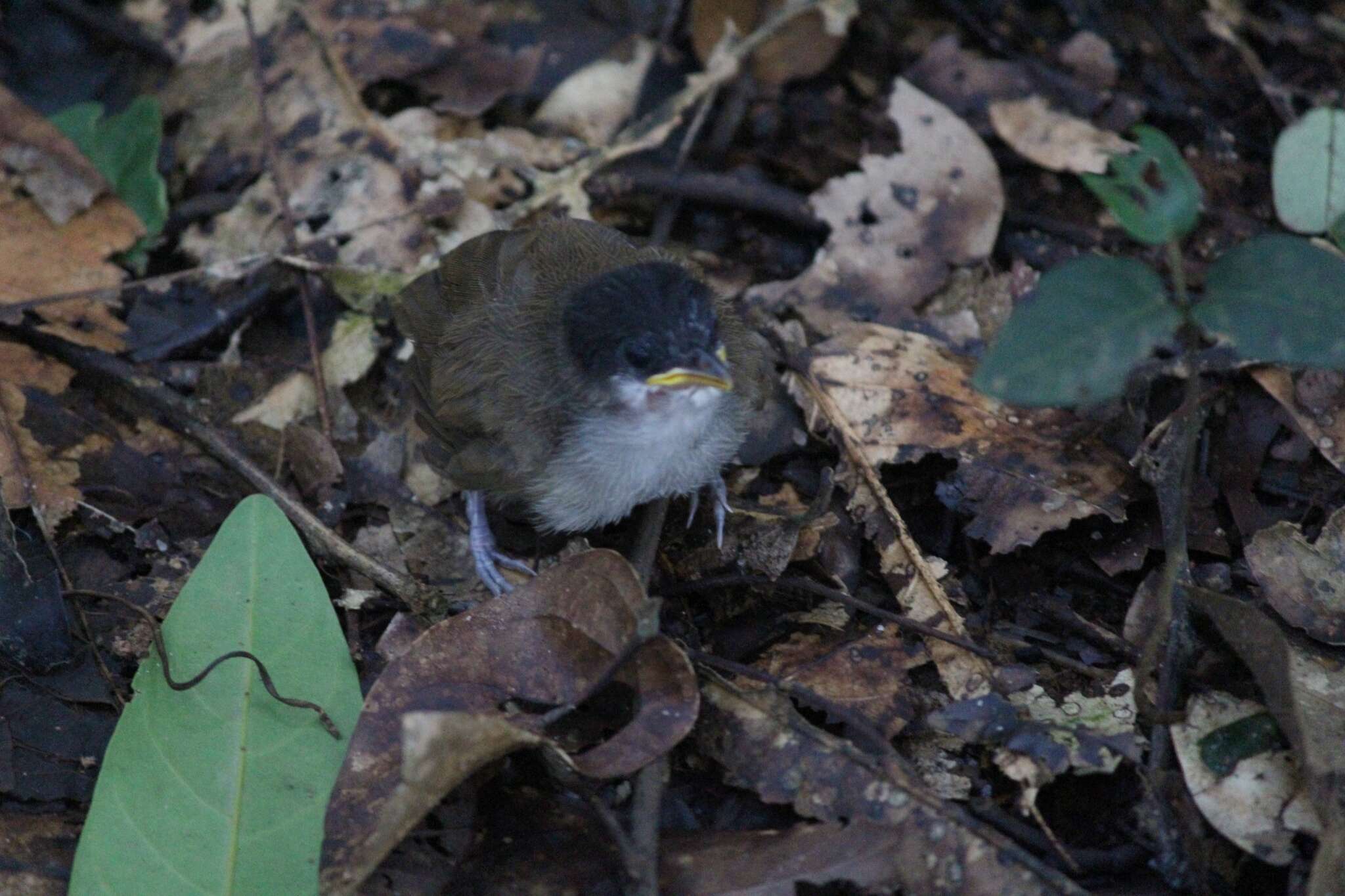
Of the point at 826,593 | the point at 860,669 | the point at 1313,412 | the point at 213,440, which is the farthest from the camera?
the point at 213,440

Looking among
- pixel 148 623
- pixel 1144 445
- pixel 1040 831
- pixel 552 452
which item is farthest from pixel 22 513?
pixel 1144 445

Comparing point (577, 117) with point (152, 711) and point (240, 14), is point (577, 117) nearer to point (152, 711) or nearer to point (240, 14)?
point (240, 14)

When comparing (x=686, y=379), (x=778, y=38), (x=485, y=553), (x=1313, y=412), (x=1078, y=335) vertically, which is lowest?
(x=485, y=553)

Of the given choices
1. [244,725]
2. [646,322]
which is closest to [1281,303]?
[646,322]

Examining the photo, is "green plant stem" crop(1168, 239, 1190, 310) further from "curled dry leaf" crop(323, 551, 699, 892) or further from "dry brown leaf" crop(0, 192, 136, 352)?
"dry brown leaf" crop(0, 192, 136, 352)

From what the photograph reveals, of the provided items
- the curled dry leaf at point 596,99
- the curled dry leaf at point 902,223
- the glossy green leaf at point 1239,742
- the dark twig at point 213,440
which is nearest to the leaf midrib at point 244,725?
the dark twig at point 213,440

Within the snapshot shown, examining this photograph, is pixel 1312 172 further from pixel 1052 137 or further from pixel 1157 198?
pixel 1157 198
